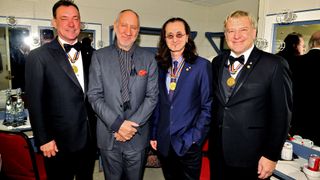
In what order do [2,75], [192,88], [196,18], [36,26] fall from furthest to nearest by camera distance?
[196,18] < [36,26] < [2,75] < [192,88]

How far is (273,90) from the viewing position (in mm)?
1487

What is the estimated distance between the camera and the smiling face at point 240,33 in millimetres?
1615

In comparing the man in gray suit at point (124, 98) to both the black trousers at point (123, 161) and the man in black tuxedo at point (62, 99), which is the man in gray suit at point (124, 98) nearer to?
the black trousers at point (123, 161)

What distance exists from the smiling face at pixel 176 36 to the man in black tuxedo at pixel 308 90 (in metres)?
1.08

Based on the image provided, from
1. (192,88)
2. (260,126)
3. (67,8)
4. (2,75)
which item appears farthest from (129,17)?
(2,75)

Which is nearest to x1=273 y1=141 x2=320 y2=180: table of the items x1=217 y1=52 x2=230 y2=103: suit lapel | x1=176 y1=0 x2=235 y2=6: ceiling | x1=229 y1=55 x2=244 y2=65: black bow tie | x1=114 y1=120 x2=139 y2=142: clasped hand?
x1=217 y1=52 x2=230 y2=103: suit lapel

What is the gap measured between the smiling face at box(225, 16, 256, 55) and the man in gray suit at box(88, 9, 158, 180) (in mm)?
642

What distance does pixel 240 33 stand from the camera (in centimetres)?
162

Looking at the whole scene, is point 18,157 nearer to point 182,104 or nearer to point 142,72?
point 142,72

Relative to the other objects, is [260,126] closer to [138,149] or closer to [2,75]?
[138,149]

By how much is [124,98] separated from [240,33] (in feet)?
3.18

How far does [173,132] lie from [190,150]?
0.63 ft

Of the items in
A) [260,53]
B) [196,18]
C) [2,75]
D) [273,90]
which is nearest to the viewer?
[273,90]

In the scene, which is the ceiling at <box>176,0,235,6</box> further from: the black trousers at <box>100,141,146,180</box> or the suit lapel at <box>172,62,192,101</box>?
the black trousers at <box>100,141,146,180</box>
